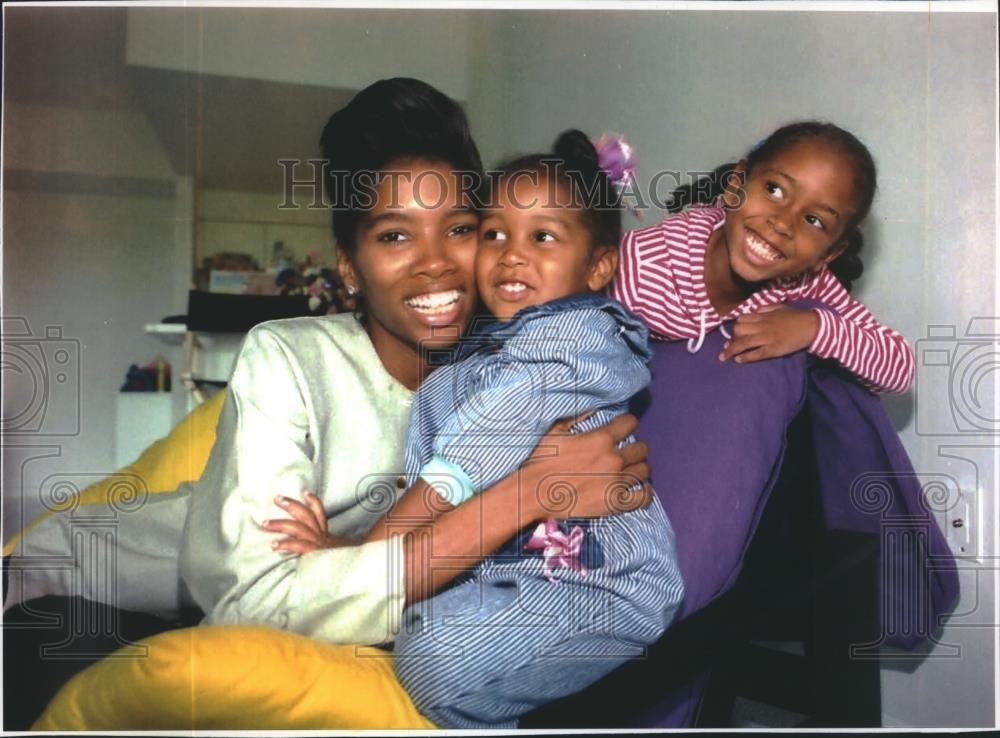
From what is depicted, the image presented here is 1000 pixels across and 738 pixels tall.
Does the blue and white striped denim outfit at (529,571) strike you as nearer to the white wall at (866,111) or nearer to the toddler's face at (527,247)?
the toddler's face at (527,247)

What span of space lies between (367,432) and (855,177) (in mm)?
700

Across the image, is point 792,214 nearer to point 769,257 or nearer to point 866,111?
point 769,257

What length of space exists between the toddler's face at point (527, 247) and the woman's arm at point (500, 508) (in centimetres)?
17

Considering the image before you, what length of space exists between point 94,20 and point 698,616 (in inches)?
43.8

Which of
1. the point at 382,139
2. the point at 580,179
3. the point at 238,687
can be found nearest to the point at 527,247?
the point at 580,179

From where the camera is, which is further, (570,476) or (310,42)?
(310,42)

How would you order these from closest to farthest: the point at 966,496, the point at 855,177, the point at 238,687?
the point at 238,687, the point at 855,177, the point at 966,496

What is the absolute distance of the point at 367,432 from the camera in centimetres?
119

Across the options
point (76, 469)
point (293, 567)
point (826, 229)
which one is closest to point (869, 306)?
point (826, 229)

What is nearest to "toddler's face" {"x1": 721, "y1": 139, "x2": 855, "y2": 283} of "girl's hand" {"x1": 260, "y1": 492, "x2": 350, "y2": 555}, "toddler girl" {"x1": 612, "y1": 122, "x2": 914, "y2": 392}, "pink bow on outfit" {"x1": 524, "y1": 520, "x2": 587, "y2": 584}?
"toddler girl" {"x1": 612, "y1": 122, "x2": 914, "y2": 392}

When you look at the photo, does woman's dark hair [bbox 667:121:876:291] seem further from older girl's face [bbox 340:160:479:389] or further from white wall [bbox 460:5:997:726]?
older girl's face [bbox 340:160:479:389]

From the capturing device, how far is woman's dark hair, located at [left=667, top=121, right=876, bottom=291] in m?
1.22

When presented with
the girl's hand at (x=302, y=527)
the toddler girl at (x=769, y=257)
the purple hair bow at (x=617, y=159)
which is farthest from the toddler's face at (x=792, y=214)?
the girl's hand at (x=302, y=527)

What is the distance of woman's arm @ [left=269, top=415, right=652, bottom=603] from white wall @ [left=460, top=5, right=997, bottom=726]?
33 cm
